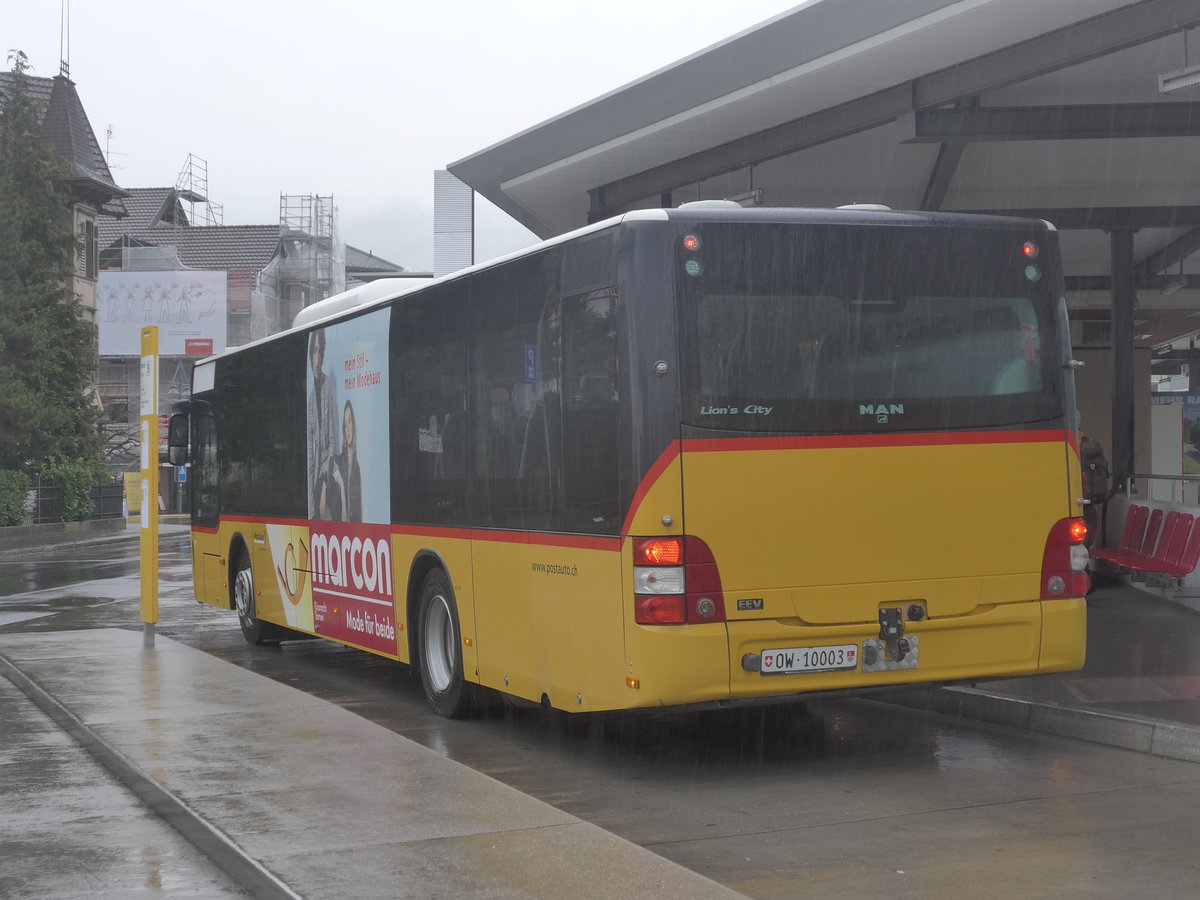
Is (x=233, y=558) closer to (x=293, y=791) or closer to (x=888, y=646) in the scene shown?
(x=293, y=791)

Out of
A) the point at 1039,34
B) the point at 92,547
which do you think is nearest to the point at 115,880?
the point at 1039,34

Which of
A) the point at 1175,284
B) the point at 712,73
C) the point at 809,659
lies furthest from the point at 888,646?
the point at 1175,284

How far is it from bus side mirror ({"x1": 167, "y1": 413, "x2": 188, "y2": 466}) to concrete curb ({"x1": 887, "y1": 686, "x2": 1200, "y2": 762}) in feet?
29.5

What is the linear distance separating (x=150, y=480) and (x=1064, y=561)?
8579mm

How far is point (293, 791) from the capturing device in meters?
7.14

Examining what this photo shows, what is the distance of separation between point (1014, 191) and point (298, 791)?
16.2m

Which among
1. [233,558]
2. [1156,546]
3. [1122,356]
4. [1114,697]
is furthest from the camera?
[1122,356]

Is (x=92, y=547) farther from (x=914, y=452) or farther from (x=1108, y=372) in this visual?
(x=914, y=452)

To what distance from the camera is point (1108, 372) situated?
30.5 meters

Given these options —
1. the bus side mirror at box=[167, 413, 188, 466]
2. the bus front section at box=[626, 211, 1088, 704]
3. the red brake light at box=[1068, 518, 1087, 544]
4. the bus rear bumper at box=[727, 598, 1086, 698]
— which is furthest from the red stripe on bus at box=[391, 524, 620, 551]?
the bus side mirror at box=[167, 413, 188, 466]

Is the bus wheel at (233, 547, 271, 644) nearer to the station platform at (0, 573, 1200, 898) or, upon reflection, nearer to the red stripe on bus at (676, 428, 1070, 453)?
the station platform at (0, 573, 1200, 898)

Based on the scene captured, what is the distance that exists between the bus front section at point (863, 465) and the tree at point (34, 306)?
38.0m

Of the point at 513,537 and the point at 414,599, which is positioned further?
the point at 414,599

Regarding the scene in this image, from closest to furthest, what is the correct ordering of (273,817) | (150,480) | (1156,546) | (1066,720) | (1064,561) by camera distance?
(273,817) < (1064,561) < (1066,720) < (150,480) < (1156,546)
